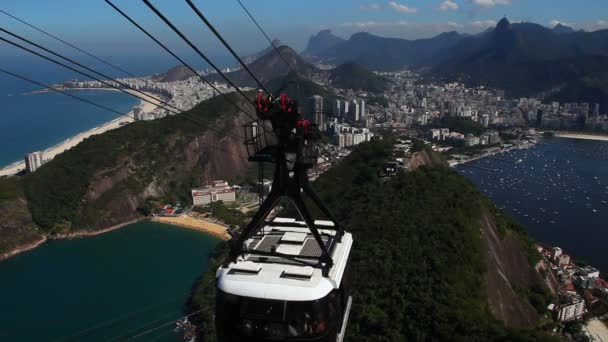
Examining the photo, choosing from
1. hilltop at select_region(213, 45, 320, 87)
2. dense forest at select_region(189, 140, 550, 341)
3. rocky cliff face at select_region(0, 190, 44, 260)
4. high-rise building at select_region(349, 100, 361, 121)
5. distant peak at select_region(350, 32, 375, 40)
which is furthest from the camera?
distant peak at select_region(350, 32, 375, 40)

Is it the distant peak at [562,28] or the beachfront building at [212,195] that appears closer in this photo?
the beachfront building at [212,195]

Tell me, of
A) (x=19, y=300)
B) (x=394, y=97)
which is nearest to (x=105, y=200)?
(x=19, y=300)

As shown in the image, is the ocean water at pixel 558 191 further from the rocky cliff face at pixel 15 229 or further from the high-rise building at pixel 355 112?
the rocky cliff face at pixel 15 229

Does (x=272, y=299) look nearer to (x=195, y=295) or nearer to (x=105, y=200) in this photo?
(x=195, y=295)

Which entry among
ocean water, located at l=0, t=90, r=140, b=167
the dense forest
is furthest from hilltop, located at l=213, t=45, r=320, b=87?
the dense forest

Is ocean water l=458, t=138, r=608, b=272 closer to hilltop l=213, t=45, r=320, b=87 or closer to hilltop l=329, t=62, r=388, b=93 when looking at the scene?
hilltop l=329, t=62, r=388, b=93

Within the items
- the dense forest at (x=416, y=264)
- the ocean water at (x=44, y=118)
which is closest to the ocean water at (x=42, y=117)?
the ocean water at (x=44, y=118)
